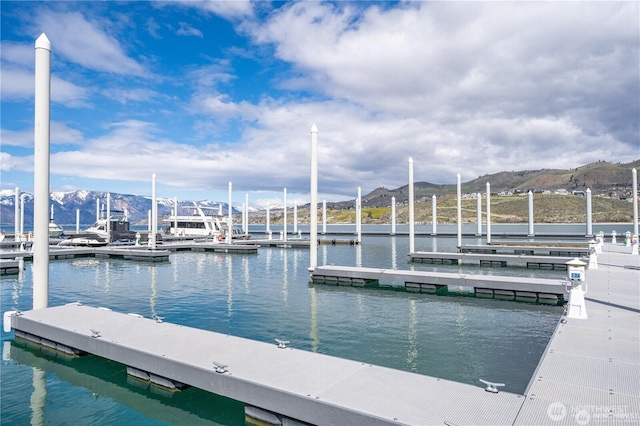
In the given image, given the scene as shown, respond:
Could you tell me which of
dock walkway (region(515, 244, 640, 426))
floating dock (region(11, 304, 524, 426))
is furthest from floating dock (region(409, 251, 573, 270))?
floating dock (region(11, 304, 524, 426))

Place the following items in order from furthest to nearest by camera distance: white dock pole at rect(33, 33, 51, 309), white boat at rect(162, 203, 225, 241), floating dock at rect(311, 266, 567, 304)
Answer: white boat at rect(162, 203, 225, 241)
floating dock at rect(311, 266, 567, 304)
white dock pole at rect(33, 33, 51, 309)

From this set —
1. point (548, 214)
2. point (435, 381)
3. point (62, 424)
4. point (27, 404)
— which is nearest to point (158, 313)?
point (27, 404)

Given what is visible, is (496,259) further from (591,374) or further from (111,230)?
(111,230)

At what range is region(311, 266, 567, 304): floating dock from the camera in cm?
1570

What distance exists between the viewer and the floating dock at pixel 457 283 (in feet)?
51.5

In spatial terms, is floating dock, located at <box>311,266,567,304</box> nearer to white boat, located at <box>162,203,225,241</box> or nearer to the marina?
the marina

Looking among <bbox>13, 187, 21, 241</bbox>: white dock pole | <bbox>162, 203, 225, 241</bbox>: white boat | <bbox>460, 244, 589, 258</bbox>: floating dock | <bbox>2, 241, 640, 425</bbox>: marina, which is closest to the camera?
<bbox>2, 241, 640, 425</bbox>: marina

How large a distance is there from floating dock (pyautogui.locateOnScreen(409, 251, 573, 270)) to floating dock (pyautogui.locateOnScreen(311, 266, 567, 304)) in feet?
32.5

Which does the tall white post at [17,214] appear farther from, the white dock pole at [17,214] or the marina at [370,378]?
the marina at [370,378]

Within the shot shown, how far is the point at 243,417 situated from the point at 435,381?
2908 millimetres

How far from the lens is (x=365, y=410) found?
4.88m

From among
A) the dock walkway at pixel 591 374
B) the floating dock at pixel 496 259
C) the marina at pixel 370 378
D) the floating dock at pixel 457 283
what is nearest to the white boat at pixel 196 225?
the floating dock at pixel 496 259

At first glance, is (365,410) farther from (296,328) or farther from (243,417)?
(296,328)

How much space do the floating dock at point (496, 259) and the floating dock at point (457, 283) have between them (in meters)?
9.89
